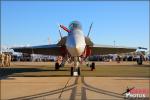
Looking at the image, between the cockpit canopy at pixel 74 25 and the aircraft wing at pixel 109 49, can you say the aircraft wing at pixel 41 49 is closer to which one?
the cockpit canopy at pixel 74 25

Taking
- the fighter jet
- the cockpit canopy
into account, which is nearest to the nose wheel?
the fighter jet

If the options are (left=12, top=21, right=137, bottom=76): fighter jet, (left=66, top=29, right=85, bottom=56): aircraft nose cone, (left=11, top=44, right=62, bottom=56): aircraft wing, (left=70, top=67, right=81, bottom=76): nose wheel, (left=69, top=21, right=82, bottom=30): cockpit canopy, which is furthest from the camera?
(left=11, top=44, right=62, bottom=56): aircraft wing

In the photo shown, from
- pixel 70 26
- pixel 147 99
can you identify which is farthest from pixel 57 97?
pixel 70 26

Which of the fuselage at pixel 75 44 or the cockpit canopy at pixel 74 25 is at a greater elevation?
the cockpit canopy at pixel 74 25

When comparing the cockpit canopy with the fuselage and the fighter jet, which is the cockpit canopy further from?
the fuselage

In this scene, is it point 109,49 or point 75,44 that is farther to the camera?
point 109,49

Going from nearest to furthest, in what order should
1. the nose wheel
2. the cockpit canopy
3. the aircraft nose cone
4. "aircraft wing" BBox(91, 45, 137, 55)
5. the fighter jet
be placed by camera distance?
the aircraft nose cone
the fighter jet
the nose wheel
the cockpit canopy
"aircraft wing" BBox(91, 45, 137, 55)

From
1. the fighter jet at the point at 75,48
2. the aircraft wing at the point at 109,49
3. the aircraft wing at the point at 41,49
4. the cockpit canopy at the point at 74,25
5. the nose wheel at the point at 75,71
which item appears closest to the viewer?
the fighter jet at the point at 75,48

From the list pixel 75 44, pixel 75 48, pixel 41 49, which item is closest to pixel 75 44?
pixel 75 44

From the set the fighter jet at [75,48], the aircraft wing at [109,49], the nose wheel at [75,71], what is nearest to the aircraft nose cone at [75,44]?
the fighter jet at [75,48]

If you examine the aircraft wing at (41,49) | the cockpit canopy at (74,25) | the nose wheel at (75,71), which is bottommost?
the nose wheel at (75,71)

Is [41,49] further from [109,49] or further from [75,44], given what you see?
[75,44]

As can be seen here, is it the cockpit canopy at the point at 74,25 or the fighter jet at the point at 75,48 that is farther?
the cockpit canopy at the point at 74,25

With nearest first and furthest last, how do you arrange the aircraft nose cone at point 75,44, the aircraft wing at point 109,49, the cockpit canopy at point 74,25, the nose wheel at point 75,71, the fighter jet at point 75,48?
1. the aircraft nose cone at point 75,44
2. the fighter jet at point 75,48
3. the nose wheel at point 75,71
4. the cockpit canopy at point 74,25
5. the aircraft wing at point 109,49
